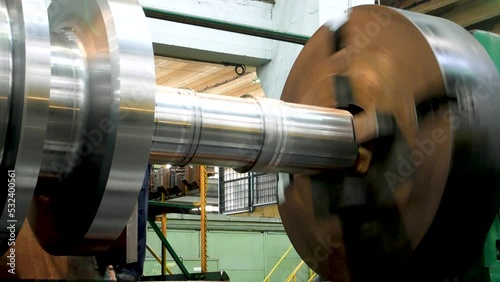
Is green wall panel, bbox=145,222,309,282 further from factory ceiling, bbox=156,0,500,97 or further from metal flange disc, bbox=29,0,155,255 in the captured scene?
metal flange disc, bbox=29,0,155,255

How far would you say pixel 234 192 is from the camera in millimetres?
6070

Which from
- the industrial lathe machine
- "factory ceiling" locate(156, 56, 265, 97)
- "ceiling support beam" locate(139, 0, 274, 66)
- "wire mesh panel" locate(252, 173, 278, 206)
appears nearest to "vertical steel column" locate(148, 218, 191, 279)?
"ceiling support beam" locate(139, 0, 274, 66)

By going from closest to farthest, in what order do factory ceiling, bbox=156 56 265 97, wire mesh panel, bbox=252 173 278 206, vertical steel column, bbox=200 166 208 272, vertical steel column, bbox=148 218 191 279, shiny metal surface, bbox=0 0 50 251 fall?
shiny metal surface, bbox=0 0 50 251 → vertical steel column, bbox=148 218 191 279 → vertical steel column, bbox=200 166 208 272 → factory ceiling, bbox=156 56 265 97 → wire mesh panel, bbox=252 173 278 206

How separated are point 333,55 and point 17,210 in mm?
557

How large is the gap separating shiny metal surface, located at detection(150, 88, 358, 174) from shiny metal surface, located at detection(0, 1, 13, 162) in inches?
7.4

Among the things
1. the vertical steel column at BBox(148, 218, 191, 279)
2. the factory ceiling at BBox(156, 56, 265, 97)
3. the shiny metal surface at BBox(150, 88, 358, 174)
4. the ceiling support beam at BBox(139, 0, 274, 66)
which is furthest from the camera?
the factory ceiling at BBox(156, 56, 265, 97)

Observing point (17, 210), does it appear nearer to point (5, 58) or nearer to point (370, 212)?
point (5, 58)

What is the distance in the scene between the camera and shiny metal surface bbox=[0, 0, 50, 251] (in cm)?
67

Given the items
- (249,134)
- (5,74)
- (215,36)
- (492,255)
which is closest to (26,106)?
(5,74)

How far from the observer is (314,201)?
1.04 meters

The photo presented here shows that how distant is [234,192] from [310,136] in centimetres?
518

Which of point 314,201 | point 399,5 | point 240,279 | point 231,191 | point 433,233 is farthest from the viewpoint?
point 231,191

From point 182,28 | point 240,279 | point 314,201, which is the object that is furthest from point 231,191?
point 314,201

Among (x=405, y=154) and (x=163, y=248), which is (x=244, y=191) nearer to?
(x=163, y=248)
